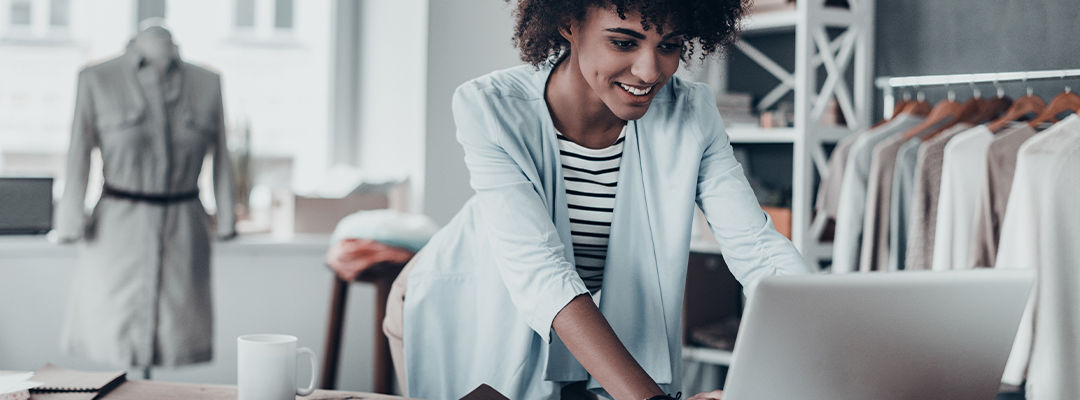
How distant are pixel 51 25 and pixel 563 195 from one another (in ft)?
9.61

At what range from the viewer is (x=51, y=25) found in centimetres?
365

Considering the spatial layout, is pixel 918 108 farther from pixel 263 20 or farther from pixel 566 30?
pixel 263 20

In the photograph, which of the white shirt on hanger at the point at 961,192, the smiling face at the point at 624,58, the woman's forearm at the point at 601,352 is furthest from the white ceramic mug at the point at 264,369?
the white shirt on hanger at the point at 961,192

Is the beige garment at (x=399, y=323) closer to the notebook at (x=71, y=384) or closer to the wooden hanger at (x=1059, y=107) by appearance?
the notebook at (x=71, y=384)

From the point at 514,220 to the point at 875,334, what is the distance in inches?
22.8

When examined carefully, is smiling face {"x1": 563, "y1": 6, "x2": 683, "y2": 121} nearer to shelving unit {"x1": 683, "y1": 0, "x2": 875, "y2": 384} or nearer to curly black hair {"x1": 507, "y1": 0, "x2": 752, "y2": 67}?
curly black hair {"x1": 507, "y1": 0, "x2": 752, "y2": 67}

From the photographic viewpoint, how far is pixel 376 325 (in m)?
3.03

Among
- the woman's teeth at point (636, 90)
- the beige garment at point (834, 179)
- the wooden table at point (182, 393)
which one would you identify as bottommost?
the wooden table at point (182, 393)

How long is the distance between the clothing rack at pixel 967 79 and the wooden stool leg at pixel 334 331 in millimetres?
1854

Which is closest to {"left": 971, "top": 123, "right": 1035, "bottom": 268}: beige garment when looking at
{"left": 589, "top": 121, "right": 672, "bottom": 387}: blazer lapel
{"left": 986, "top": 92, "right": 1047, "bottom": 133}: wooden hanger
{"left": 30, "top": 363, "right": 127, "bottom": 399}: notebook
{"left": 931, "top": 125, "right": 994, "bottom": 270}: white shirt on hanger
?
{"left": 931, "top": 125, "right": 994, "bottom": 270}: white shirt on hanger

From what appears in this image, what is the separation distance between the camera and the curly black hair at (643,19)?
1334mm

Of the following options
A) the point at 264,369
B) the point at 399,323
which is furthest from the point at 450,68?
the point at 264,369

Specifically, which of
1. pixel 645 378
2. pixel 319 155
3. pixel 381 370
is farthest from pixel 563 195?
pixel 319 155

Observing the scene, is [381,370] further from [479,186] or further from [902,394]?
[902,394]
